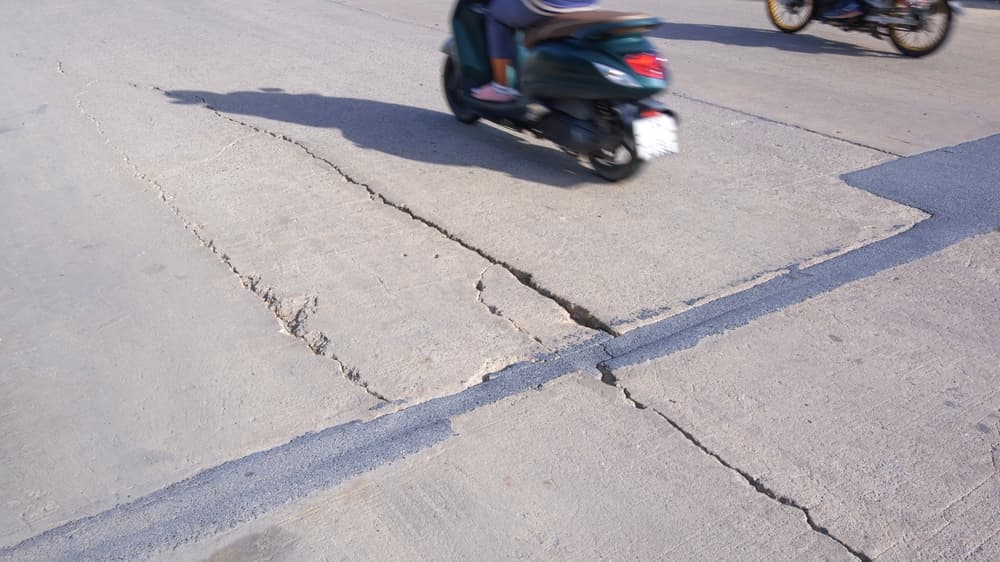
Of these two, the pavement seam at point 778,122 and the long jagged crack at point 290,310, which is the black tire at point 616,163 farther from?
the long jagged crack at point 290,310

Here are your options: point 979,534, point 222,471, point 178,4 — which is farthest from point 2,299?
point 178,4

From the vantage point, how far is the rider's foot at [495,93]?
6.74m

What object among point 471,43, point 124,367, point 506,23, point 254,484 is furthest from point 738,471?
point 471,43

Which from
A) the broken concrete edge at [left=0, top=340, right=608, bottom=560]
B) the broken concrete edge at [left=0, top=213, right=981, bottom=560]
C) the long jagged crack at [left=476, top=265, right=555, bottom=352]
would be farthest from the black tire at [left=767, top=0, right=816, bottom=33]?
the broken concrete edge at [left=0, top=340, right=608, bottom=560]

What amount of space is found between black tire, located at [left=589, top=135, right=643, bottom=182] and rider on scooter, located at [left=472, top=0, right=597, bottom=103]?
0.83 metres

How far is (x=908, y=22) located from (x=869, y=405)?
25.5ft

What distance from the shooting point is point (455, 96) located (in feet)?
25.3

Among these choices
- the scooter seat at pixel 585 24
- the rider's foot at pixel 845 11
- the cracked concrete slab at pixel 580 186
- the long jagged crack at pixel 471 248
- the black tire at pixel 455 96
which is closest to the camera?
the long jagged crack at pixel 471 248

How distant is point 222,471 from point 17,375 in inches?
51.5

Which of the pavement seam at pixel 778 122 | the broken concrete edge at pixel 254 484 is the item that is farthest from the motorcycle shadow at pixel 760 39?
the broken concrete edge at pixel 254 484

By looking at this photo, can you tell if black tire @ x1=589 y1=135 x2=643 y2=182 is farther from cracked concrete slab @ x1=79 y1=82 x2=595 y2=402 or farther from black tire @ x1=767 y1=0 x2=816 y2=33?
black tire @ x1=767 y1=0 x2=816 y2=33

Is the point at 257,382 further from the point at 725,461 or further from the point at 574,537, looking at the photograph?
the point at 725,461

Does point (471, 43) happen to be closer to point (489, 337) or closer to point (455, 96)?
point (455, 96)

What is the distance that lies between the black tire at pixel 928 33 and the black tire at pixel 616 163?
5.49 m
